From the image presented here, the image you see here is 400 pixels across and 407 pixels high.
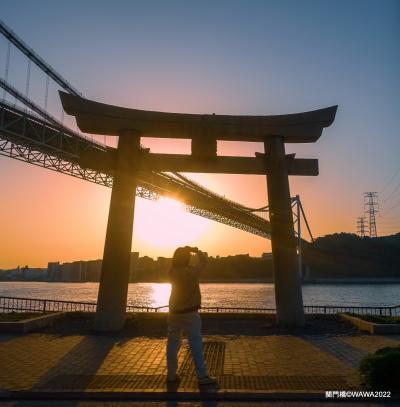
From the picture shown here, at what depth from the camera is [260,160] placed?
481 inches

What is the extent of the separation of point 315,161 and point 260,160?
164 centimetres

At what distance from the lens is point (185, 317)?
→ 18.5ft

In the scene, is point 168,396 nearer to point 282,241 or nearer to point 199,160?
point 282,241

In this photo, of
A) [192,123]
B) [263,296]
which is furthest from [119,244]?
[263,296]

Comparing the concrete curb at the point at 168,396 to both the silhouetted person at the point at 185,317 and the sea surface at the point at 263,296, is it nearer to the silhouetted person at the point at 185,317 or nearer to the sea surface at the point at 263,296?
the silhouetted person at the point at 185,317

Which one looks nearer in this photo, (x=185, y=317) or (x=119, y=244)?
(x=185, y=317)

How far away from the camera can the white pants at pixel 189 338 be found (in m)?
5.58

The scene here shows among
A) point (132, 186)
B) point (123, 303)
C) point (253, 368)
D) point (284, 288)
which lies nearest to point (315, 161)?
point (284, 288)

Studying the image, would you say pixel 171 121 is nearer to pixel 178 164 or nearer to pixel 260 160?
pixel 178 164

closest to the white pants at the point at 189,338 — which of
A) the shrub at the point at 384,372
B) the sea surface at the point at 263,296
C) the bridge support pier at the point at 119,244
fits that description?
the shrub at the point at 384,372

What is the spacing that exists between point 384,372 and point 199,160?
25.3 feet

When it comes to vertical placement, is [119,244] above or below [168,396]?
above

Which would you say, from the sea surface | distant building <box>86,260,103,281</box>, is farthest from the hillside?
distant building <box>86,260,103,281</box>

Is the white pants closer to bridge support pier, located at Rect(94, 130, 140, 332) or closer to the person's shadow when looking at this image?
the person's shadow
